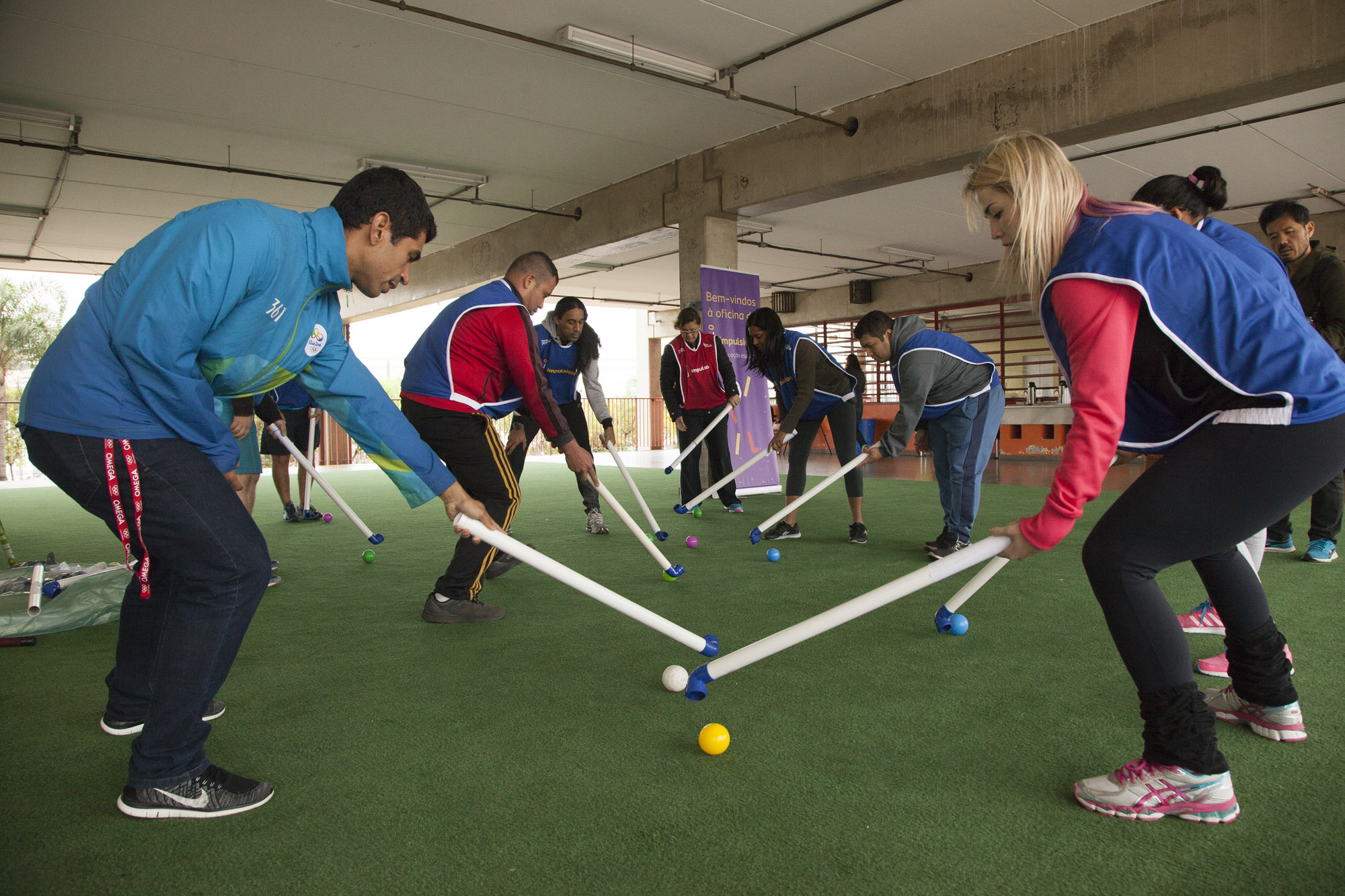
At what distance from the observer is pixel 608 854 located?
157 cm

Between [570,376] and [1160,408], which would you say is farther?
[570,376]

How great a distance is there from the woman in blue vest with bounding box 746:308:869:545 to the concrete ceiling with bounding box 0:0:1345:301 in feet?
8.66

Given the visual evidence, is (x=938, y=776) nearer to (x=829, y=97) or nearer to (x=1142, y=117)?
(x=1142, y=117)

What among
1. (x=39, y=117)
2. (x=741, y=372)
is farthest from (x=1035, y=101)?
(x=39, y=117)

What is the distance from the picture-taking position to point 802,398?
17.0 ft

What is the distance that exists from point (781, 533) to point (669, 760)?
11.5ft

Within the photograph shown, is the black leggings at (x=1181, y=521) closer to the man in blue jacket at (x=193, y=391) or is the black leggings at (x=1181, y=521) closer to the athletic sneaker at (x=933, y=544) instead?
the man in blue jacket at (x=193, y=391)

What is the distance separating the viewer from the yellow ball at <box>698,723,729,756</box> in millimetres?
1995

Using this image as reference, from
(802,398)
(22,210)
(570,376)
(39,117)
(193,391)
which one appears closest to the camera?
(193,391)

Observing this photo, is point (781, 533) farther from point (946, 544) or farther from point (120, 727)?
point (120, 727)

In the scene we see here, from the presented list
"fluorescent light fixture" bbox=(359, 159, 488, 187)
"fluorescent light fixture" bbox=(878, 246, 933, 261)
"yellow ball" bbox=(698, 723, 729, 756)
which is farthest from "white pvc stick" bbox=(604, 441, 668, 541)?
"fluorescent light fixture" bbox=(878, 246, 933, 261)

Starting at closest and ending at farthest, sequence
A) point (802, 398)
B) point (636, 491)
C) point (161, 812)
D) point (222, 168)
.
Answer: point (161, 812) → point (636, 491) → point (802, 398) → point (222, 168)

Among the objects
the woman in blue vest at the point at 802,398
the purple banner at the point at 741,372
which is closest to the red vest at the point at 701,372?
the woman in blue vest at the point at 802,398

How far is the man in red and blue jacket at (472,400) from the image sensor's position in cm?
335
